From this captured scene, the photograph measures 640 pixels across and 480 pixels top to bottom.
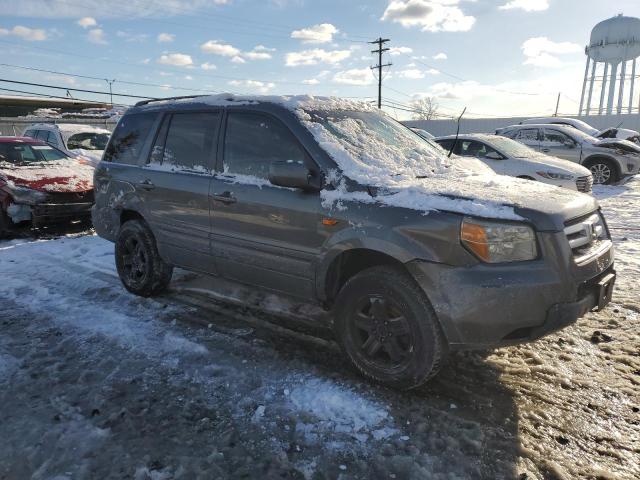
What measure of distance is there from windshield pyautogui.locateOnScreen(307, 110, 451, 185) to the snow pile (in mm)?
1386

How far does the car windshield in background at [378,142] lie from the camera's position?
11.7 ft

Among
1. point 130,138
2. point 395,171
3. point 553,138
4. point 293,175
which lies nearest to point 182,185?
point 130,138

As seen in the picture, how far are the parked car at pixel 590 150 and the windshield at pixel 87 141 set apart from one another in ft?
36.4

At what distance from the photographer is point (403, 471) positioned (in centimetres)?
238

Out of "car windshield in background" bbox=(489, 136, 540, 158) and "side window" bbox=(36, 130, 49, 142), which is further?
"side window" bbox=(36, 130, 49, 142)

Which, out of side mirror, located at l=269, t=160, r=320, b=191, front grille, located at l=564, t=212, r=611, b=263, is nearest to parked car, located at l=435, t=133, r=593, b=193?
front grille, located at l=564, t=212, r=611, b=263

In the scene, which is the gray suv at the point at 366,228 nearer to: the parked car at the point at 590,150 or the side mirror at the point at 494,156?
the side mirror at the point at 494,156

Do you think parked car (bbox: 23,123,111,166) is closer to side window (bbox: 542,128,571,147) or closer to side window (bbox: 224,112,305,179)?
→ side window (bbox: 224,112,305,179)

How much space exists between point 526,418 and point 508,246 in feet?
3.39

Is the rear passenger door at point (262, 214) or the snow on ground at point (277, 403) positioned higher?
the rear passenger door at point (262, 214)

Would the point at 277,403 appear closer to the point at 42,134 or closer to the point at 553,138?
the point at 42,134

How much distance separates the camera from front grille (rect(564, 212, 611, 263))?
2.85 m

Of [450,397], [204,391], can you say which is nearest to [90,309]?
[204,391]

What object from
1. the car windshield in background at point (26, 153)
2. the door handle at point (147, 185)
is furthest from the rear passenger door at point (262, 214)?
the car windshield in background at point (26, 153)
